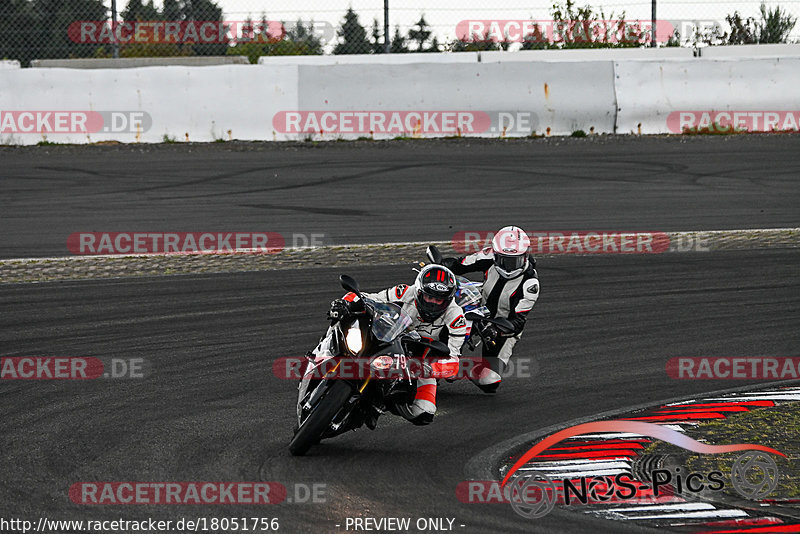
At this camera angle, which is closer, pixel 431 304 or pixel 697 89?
pixel 431 304

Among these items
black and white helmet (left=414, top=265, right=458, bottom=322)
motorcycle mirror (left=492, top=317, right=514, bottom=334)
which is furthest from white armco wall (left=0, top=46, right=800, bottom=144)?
black and white helmet (left=414, top=265, right=458, bottom=322)

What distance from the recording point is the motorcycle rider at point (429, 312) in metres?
7.18

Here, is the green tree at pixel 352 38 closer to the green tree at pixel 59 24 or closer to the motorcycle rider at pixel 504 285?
the green tree at pixel 59 24

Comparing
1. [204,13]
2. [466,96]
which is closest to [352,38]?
[466,96]

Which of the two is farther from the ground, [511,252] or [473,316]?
[511,252]

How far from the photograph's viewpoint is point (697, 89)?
20.8 metres

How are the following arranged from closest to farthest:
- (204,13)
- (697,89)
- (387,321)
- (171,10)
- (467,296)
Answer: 1. (387,321)
2. (467,296)
3. (204,13)
4. (697,89)
5. (171,10)

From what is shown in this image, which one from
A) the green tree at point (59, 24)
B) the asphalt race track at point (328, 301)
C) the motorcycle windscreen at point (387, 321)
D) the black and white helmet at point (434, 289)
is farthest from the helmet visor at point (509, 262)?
the green tree at point (59, 24)

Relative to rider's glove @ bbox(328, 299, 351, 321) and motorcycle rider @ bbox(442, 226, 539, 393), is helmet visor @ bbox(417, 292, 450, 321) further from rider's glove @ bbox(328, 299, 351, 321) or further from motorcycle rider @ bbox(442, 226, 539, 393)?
motorcycle rider @ bbox(442, 226, 539, 393)

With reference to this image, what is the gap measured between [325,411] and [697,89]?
15.9 meters

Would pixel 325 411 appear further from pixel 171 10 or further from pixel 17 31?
pixel 17 31

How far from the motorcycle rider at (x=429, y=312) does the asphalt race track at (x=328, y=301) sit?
10.9 inches

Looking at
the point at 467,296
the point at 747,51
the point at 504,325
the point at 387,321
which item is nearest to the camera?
the point at 387,321

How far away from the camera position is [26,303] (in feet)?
38.5
